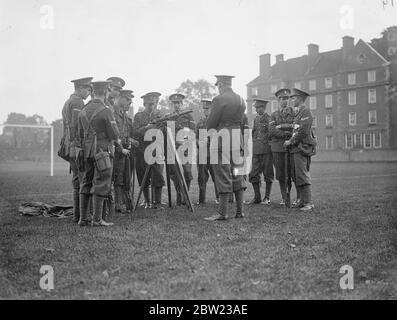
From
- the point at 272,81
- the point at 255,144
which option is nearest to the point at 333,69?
the point at 272,81

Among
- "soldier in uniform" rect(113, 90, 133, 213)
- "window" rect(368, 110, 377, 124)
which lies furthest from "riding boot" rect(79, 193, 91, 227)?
"window" rect(368, 110, 377, 124)

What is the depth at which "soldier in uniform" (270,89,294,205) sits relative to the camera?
31.3ft

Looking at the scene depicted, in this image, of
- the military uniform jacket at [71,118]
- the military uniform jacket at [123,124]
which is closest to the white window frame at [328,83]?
the military uniform jacket at [123,124]

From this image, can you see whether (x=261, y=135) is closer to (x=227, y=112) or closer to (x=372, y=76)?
(x=227, y=112)

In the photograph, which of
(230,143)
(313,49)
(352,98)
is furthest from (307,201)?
(313,49)

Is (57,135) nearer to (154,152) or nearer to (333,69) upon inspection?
(333,69)

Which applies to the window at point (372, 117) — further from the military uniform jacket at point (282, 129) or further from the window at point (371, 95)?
the military uniform jacket at point (282, 129)

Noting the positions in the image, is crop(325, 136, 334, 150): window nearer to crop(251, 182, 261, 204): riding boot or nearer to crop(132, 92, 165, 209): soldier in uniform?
crop(251, 182, 261, 204): riding boot

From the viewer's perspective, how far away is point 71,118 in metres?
7.62

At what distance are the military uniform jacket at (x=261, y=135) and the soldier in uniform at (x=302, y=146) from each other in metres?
0.99

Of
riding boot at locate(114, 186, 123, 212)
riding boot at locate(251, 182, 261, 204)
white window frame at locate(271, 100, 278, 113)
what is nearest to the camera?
riding boot at locate(114, 186, 123, 212)

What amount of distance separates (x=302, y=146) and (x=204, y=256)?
4.73 meters

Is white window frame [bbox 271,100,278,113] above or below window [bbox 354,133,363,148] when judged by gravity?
above
